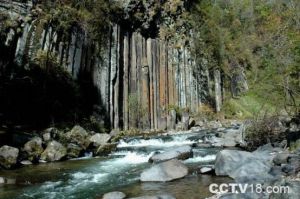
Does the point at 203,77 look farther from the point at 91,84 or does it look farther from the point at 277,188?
the point at 277,188

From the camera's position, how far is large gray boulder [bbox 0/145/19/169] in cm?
1627

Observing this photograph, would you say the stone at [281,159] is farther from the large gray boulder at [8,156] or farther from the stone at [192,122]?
the stone at [192,122]

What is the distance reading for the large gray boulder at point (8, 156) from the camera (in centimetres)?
1627

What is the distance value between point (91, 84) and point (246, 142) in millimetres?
13101

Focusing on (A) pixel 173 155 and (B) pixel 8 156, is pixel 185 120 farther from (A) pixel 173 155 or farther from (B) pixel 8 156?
(B) pixel 8 156


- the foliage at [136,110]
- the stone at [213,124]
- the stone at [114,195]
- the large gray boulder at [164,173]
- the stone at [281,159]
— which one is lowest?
the stone at [114,195]

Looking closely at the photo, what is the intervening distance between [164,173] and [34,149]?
819 cm

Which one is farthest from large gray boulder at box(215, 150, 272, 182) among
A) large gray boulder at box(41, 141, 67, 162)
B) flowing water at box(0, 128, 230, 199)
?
large gray boulder at box(41, 141, 67, 162)

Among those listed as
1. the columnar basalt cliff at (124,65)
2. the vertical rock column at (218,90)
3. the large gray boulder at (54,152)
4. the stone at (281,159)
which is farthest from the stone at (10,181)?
the vertical rock column at (218,90)

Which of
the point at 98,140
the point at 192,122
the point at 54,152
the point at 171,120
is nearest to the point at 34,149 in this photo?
the point at 54,152

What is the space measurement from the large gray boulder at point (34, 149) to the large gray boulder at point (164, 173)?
7.07 m

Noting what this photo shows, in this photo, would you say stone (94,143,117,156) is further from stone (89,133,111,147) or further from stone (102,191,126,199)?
stone (102,191,126,199)

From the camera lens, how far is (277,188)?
25.7 feet

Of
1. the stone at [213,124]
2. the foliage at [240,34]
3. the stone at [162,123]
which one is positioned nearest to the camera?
the stone at [162,123]
